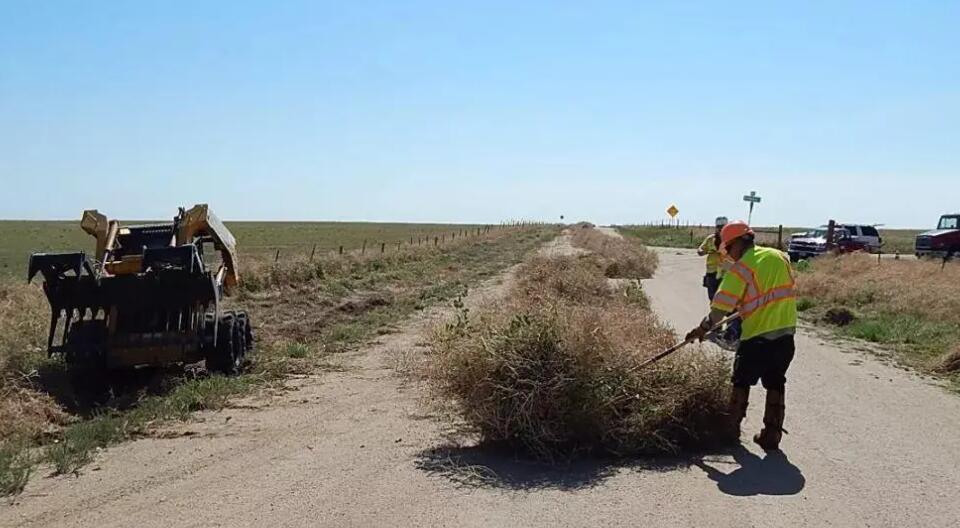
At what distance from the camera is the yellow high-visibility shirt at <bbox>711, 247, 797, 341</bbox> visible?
23.2 feet

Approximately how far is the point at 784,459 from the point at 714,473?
0.76 metres

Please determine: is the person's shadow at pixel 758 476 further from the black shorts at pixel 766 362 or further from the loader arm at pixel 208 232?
the loader arm at pixel 208 232

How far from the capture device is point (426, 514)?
18.5 feet

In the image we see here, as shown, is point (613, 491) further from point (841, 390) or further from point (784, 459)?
point (841, 390)

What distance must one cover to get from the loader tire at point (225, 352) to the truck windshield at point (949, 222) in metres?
34.6

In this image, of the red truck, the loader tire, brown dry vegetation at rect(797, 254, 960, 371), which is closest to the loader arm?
the loader tire

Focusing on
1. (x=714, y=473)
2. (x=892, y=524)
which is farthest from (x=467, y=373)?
(x=892, y=524)

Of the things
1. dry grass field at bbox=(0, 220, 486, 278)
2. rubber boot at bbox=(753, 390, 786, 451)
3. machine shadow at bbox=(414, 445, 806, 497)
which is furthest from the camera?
dry grass field at bbox=(0, 220, 486, 278)

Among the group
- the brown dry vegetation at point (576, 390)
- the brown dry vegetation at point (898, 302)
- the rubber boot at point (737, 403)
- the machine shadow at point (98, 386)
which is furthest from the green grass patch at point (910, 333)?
the machine shadow at point (98, 386)

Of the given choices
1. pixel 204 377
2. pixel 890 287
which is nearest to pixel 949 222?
pixel 890 287

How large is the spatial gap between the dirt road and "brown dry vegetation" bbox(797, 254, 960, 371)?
4.74 meters

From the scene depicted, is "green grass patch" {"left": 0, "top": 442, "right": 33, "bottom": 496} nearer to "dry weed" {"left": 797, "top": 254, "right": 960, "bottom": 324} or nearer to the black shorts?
the black shorts

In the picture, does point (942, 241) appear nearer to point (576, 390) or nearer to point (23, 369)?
point (576, 390)

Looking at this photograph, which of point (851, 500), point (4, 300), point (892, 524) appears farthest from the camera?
point (4, 300)
